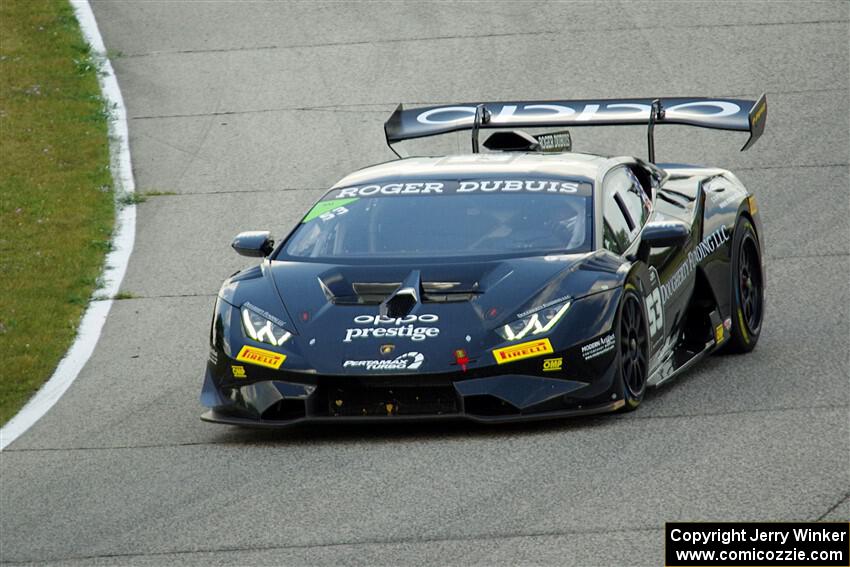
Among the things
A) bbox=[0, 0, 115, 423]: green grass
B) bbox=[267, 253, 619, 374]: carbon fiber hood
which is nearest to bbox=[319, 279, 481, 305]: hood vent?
bbox=[267, 253, 619, 374]: carbon fiber hood

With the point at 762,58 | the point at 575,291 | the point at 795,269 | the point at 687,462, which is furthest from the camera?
the point at 762,58

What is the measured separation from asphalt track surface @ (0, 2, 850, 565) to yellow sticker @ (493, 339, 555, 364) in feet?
1.22

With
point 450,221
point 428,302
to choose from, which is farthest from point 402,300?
point 450,221

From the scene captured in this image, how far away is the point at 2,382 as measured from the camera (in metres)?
10.7

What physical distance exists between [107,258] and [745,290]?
596 cm

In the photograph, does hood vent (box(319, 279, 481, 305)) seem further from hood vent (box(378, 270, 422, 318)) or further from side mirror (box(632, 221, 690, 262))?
side mirror (box(632, 221, 690, 262))

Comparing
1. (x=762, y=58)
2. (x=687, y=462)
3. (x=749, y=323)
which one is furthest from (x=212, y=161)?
(x=687, y=462)

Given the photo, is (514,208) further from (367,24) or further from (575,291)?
(367,24)

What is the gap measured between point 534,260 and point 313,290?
44.3 inches

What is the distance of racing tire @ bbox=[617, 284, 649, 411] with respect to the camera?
8250 millimetres

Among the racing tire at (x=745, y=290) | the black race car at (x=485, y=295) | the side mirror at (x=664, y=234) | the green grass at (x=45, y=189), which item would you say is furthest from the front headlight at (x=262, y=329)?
the racing tire at (x=745, y=290)

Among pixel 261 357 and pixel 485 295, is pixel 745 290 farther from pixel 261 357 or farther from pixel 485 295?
pixel 261 357

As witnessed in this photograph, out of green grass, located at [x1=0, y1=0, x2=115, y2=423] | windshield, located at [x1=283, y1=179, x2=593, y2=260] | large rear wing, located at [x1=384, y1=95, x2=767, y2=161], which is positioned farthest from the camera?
green grass, located at [x1=0, y1=0, x2=115, y2=423]

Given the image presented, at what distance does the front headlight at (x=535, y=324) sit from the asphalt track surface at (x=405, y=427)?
0.47m
